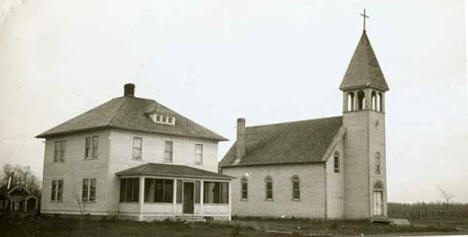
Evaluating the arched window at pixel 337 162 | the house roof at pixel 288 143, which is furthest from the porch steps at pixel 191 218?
the arched window at pixel 337 162

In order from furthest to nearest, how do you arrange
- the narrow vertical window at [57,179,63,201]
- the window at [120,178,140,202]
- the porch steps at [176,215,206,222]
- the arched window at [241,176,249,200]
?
the arched window at [241,176,249,200], the narrow vertical window at [57,179,63,201], the porch steps at [176,215,206,222], the window at [120,178,140,202]

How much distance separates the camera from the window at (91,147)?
29109 mm

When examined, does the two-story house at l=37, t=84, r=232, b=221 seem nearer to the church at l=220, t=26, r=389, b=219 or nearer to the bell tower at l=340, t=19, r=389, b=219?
the church at l=220, t=26, r=389, b=219

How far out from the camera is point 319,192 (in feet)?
→ 114

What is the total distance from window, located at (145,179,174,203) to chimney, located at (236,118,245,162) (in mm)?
11666

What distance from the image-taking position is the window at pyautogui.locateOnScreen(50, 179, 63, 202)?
100 feet

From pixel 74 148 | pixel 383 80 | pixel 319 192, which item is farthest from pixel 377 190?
pixel 74 148

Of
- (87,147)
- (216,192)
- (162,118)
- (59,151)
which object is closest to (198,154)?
(216,192)

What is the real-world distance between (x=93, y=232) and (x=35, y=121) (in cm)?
397

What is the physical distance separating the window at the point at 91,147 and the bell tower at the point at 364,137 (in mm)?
14132

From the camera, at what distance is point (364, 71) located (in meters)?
35.1

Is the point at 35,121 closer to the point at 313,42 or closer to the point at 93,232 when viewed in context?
the point at 93,232

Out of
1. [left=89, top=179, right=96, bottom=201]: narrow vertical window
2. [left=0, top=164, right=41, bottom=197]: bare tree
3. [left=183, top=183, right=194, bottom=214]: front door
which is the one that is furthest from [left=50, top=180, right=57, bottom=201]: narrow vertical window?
[left=183, top=183, right=194, bottom=214]: front door

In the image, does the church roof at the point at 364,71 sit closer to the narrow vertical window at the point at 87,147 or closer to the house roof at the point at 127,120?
the house roof at the point at 127,120
